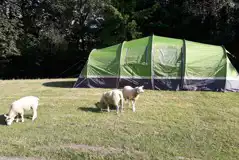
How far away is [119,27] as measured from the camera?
18656mm

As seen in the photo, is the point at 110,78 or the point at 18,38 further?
the point at 18,38

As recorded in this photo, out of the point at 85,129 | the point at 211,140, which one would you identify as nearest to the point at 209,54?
the point at 211,140

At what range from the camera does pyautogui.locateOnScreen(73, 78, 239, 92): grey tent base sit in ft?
33.4

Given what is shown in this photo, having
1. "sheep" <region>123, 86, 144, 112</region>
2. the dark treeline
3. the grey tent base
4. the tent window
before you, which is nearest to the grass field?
"sheep" <region>123, 86, 144, 112</region>

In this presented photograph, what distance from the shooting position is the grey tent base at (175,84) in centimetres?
1019

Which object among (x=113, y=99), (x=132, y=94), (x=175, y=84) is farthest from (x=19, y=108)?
(x=175, y=84)

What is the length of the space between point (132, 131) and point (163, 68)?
4623 mm

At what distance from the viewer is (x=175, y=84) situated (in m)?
10.5

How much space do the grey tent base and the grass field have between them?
0.88m

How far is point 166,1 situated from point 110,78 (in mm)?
10446

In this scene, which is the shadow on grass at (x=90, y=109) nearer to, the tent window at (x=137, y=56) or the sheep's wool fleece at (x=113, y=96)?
the sheep's wool fleece at (x=113, y=96)

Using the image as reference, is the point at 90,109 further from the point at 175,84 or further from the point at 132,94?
the point at 175,84

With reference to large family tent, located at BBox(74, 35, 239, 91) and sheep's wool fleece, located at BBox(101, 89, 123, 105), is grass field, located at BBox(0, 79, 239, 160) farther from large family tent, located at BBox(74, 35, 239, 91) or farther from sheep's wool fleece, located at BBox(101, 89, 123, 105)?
large family tent, located at BBox(74, 35, 239, 91)

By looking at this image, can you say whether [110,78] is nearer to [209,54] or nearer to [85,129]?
Result: [209,54]
